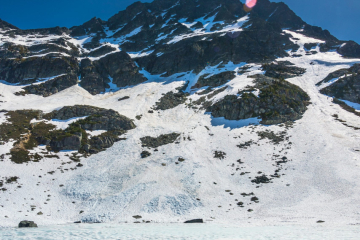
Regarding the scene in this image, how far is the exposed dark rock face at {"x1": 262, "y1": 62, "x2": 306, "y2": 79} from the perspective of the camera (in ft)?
241

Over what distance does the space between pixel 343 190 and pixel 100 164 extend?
120 ft

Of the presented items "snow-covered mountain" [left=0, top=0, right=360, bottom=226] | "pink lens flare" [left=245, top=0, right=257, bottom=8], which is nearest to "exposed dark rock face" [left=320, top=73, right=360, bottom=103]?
"snow-covered mountain" [left=0, top=0, right=360, bottom=226]

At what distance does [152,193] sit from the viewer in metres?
30.0

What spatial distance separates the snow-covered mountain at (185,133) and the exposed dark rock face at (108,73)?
0.51 meters

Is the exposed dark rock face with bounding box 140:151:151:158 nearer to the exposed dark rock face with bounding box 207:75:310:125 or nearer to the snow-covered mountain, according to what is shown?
the snow-covered mountain

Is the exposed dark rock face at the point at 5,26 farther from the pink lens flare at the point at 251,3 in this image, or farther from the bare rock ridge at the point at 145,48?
the pink lens flare at the point at 251,3

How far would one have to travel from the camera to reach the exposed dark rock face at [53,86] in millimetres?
75031

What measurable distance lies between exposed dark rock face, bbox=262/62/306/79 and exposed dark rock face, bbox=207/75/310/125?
43.0ft

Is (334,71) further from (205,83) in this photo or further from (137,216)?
(137,216)

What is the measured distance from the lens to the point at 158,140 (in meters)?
46.5

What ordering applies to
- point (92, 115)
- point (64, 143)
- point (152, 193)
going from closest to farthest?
point (152, 193) → point (64, 143) → point (92, 115)

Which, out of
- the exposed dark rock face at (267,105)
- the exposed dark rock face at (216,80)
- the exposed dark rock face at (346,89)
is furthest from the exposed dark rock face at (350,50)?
the exposed dark rock face at (216,80)

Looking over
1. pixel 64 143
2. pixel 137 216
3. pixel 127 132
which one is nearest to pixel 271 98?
pixel 127 132

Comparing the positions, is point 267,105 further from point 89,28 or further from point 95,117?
point 89,28
